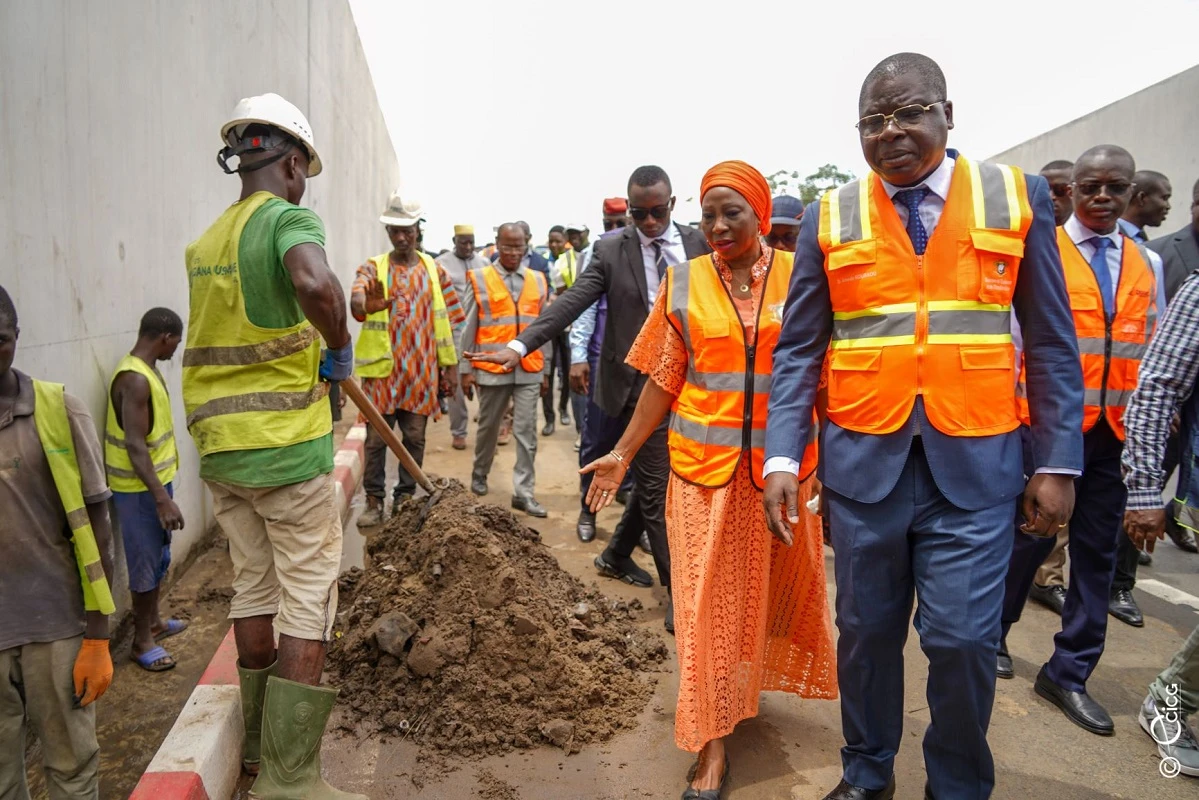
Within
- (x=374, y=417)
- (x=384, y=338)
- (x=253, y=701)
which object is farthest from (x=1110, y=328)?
(x=384, y=338)

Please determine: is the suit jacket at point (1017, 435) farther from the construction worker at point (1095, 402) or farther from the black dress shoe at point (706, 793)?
the construction worker at point (1095, 402)

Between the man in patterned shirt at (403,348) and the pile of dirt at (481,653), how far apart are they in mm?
2092

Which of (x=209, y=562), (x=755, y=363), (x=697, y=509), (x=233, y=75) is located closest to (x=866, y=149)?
(x=755, y=363)

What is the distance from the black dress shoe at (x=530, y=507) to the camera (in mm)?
6566

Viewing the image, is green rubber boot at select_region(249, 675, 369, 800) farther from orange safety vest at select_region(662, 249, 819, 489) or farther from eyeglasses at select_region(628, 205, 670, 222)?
eyeglasses at select_region(628, 205, 670, 222)

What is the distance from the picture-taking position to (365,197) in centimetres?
1659

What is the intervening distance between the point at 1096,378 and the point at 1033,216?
1753 millimetres

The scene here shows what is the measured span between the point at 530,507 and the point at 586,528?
2.57 ft

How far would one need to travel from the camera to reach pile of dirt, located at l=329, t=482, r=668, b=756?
3289mm

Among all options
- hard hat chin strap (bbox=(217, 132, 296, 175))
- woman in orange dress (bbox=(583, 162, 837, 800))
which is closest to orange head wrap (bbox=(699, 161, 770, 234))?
woman in orange dress (bbox=(583, 162, 837, 800))

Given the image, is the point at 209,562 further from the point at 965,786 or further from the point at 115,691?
the point at 965,786

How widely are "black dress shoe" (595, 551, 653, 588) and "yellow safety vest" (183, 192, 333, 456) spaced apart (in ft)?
8.69

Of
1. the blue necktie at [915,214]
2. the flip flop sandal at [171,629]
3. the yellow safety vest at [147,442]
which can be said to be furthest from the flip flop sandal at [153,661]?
the blue necktie at [915,214]

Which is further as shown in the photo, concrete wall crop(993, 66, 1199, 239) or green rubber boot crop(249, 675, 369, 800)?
concrete wall crop(993, 66, 1199, 239)
